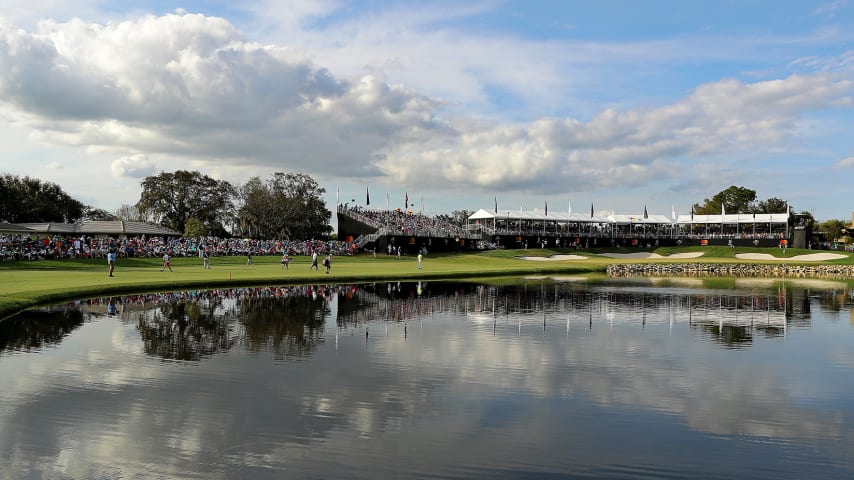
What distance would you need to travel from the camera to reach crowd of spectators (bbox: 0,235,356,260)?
55.9 m

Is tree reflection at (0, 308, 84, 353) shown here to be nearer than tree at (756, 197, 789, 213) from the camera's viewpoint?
Yes

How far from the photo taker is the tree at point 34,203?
314 ft

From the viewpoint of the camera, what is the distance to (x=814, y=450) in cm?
955

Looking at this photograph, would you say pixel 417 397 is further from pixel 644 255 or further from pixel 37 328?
pixel 644 255

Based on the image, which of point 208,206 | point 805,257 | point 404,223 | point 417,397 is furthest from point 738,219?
point 417,397

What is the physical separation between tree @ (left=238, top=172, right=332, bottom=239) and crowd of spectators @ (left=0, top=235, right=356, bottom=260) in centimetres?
1775

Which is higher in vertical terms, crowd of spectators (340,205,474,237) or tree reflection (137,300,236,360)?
crowd of spectators (340,205,474,237)

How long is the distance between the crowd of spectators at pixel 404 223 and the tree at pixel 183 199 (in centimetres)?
2608

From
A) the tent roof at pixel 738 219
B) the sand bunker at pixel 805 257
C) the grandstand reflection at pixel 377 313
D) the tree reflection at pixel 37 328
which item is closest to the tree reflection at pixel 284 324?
the grandstand reflection at pixel 377 313

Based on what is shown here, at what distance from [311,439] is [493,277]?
41.4m

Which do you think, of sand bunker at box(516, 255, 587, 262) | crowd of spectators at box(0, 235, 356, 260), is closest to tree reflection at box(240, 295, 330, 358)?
crowd of spectators at box(0, 235, 356, 260)

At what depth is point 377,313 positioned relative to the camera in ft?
82.0

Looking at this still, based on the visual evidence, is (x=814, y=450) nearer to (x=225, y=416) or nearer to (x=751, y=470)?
(x=751, y=470)

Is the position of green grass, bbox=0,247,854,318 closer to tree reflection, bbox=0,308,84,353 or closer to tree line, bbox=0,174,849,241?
tree reflection, bbox=0,308,84,353
